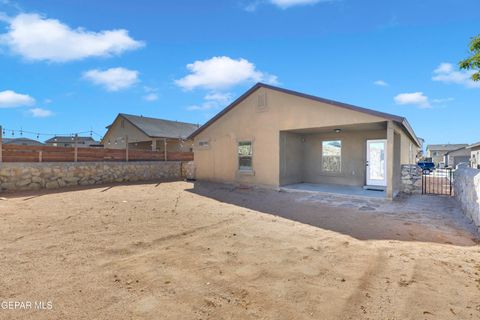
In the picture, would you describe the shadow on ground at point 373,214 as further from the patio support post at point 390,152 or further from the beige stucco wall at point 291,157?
the beige stucco wall at point 291,157

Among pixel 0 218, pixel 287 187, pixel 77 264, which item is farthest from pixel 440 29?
pixel 0 218

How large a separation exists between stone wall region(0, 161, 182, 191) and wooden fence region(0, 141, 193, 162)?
0.34m

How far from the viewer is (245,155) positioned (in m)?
13.4

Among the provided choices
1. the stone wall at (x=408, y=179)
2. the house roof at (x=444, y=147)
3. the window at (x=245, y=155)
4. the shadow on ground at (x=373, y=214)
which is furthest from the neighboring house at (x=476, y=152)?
the house roof at (x=444, y=147)

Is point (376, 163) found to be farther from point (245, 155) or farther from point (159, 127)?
point (159, 127)

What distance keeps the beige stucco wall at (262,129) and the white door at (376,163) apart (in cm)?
46

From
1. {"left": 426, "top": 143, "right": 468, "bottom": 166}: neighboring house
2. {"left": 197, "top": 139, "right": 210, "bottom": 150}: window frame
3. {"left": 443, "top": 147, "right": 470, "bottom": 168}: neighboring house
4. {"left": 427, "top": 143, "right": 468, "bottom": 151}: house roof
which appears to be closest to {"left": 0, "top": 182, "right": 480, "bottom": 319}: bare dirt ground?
{"left": 197, "top": 139, "right": 210, "bottom": 150}: window frame

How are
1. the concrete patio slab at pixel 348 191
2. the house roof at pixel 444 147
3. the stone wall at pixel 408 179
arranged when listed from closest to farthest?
the concrete patio slab at pixel 348 191
the stone wall at pixel 408 179
the house roof at pixel 444 147

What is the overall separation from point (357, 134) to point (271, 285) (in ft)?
35.4

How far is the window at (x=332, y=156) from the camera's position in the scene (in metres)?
12.8

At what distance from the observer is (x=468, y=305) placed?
9.27ft

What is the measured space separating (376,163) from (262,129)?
5.65 m

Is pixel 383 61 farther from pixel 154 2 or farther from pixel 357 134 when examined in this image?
pixel 154 2

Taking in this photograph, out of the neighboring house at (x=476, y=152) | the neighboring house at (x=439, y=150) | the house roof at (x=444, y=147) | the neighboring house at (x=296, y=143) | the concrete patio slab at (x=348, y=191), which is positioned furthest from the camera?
the house roof at (x=444, y=147)
